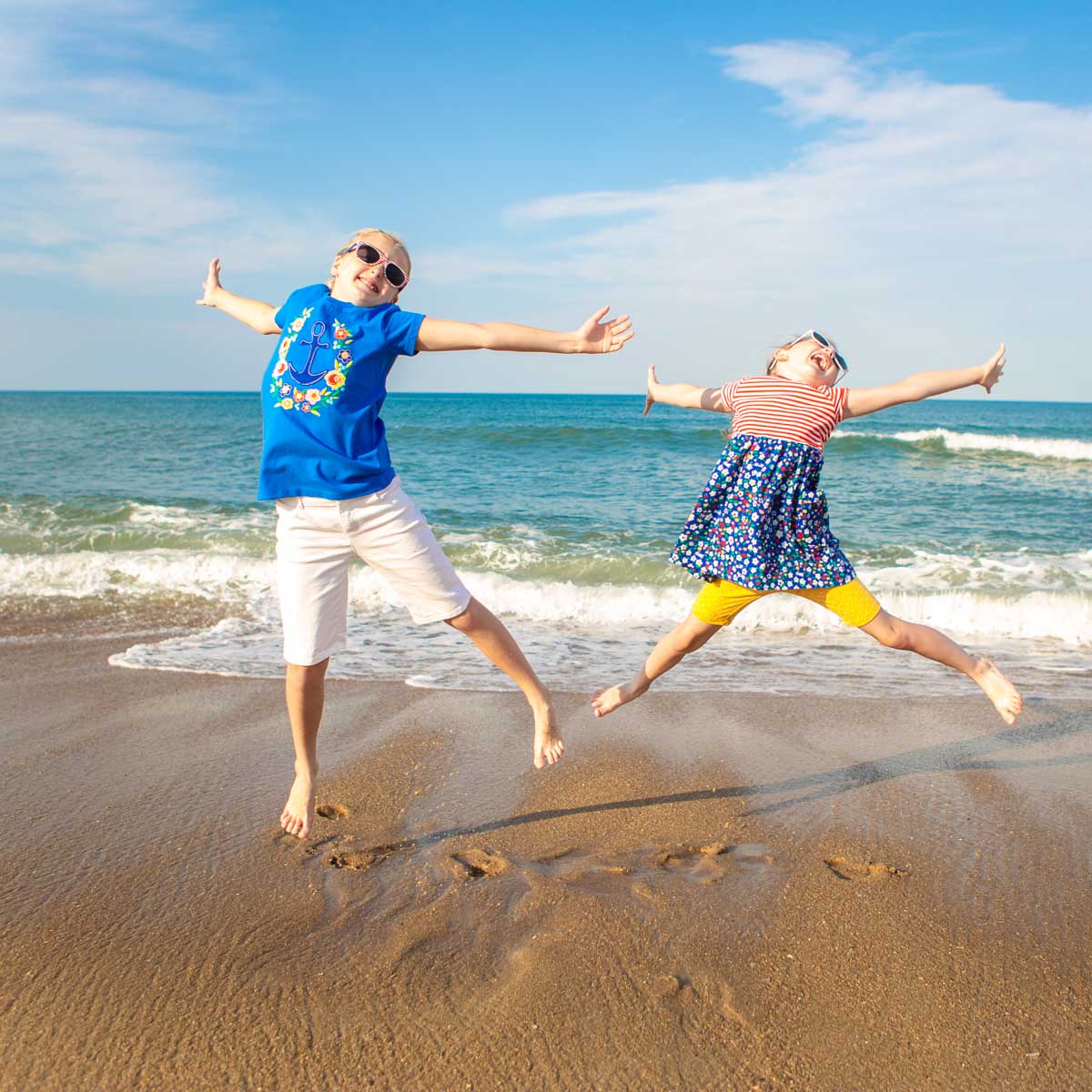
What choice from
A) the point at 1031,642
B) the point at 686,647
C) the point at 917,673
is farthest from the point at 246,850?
the point at 1031,642

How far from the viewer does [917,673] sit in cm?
567

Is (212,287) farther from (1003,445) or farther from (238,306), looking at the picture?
(1003,445)

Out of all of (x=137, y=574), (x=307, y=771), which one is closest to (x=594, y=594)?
(x=137, y=574)

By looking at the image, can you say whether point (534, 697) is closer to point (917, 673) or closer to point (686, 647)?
point (686, 647)

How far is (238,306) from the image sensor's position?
10.9 feet

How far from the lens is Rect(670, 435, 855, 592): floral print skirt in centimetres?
346

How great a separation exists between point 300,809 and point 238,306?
1.77 metres

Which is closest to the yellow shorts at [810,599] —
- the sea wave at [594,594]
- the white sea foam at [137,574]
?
the sea wave at [594,594]

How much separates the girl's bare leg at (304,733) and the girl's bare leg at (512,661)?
50cm

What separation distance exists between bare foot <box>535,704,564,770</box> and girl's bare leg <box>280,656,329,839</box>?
81 cm

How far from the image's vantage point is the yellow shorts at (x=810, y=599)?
11.5ft

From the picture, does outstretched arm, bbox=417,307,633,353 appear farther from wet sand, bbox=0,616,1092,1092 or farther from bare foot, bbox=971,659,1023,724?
bare foot, bbox=971,659,1023,724

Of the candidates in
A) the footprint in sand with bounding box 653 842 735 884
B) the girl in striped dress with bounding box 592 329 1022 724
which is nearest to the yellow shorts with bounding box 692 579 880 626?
the girl in striped dress with bounding box 592 329 1022 724

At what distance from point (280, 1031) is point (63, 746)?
2447mm
